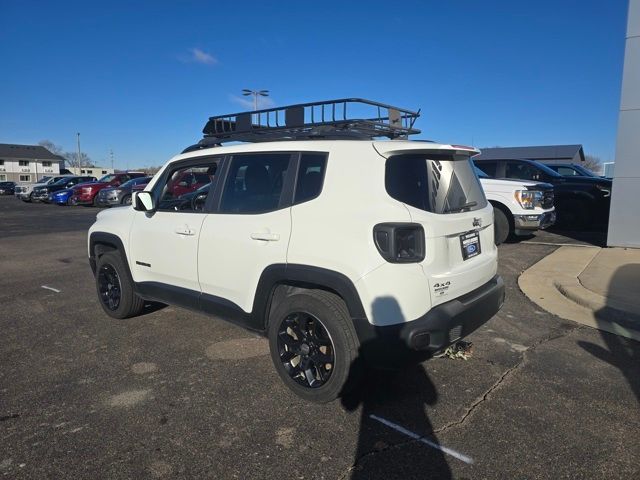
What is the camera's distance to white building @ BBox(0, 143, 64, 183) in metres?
80.2

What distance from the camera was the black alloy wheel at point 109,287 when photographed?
5007 millimetres

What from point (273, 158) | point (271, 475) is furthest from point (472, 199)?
point (271, 475)

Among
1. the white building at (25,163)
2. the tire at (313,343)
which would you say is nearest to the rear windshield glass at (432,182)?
the tire at (313,343)

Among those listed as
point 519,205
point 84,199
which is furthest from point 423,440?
point 84,199

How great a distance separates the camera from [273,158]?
143 inches

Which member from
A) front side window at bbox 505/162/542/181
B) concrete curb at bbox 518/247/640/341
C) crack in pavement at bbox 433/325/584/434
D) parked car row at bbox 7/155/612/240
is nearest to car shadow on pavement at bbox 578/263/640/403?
concrete curb at bbox 518/247/640/341

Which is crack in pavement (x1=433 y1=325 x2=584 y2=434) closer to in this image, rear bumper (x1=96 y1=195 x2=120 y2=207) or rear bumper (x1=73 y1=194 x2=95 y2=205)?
rear bumper (x1=96 y1=195 x2=120 y2=207)

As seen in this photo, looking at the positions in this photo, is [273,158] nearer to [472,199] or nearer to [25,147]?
[472,199]

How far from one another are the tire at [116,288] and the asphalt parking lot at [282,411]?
0.19 m

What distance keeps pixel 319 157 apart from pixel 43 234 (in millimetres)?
11974

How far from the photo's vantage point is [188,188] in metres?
4.55

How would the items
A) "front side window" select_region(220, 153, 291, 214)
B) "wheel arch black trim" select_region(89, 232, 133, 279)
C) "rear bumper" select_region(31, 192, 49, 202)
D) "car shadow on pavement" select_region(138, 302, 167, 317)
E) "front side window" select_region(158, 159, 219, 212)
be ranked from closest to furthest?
1. "front side window" select_region(220, 153, 291, 214)
2. "front side window" select_region(158, 159, 219, 212)
3. "wheel arch black trim" select_region(89, 232, 133, 279)
4. "car shadow on pavement" select_region(138, 302, 167, 317)
5. "rear bumper" select_region(31, 192, 49, 202)

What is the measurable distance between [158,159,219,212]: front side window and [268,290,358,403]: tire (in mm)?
1355

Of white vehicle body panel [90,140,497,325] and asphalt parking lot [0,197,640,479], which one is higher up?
white vehicle body panel [90,140,497,325]
